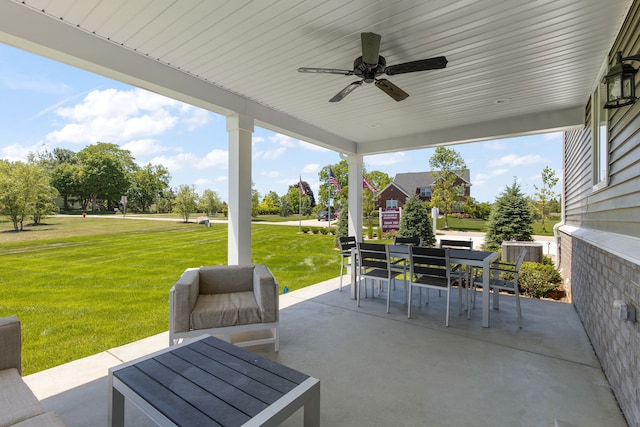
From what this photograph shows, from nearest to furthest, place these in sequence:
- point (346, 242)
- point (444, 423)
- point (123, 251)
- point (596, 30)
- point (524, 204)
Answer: point (444, 423), point (596, 30), point (346, 242), point (123, 251), point (524, 204)

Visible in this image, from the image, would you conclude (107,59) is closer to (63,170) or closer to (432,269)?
(63,170)

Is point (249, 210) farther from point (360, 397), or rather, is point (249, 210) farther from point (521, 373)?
point (521, 373)

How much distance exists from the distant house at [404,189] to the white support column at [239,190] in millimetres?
16911

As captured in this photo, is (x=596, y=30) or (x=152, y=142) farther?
(x=152, y=142)

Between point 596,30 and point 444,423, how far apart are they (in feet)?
11.0

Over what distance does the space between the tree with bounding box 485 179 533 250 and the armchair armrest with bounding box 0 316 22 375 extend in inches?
370

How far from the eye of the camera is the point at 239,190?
396 centimetres

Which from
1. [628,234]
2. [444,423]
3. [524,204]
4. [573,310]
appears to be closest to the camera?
[444,423]

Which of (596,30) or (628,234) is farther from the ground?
(596,30)

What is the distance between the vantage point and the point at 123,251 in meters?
6.13

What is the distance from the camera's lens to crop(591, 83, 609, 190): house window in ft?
9.21

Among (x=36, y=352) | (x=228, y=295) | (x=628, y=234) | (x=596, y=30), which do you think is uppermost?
(x=596, y=30)

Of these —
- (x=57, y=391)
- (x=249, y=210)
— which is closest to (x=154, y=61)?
(x=249, y=210)

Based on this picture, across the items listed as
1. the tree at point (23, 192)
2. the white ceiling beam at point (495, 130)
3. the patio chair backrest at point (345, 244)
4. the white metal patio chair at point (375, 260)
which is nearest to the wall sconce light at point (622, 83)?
the white metal patio chair at point (375, 260)
